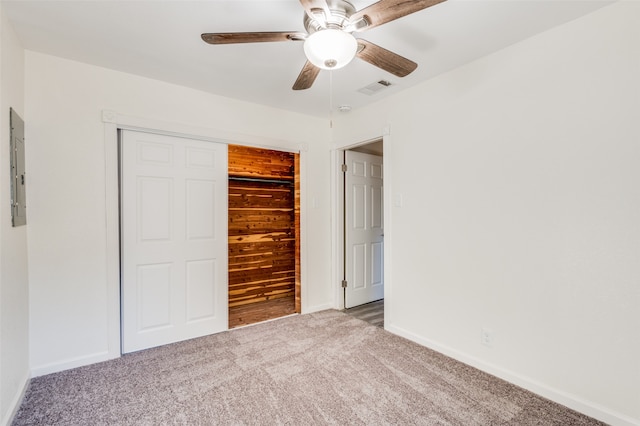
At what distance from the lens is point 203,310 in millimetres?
3078

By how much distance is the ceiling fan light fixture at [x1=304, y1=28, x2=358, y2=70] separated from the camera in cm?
146

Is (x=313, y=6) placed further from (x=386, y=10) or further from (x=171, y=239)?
(x=171, y=239)

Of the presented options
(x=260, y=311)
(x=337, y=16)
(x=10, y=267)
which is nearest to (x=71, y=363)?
(x=10, y=267)

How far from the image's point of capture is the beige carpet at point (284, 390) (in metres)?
1.83

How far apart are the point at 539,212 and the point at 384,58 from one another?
144 centimetres

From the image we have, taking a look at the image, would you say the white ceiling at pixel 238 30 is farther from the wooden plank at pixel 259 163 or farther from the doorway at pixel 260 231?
the doorway at pixel 260 231

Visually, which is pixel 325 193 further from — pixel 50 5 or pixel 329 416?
pixel 50 5

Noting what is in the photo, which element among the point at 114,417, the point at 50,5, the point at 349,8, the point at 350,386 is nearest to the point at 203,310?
the point at 114,417

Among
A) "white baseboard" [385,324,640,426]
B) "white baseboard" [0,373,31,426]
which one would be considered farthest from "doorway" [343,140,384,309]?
"white baseboard" [0,373,31,426]

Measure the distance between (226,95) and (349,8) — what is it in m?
1.85

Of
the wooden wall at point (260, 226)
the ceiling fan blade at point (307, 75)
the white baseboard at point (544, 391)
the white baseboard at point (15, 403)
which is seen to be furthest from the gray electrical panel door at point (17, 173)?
the white baseboard at point (544, 391)

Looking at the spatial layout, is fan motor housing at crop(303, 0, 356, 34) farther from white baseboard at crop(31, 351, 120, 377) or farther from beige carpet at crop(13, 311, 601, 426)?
white baseboard at crop(31, 351, 120, 377)

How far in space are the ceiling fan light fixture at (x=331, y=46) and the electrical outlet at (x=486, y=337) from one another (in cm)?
217

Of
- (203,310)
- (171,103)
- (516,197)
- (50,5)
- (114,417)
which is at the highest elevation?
(50,5)
